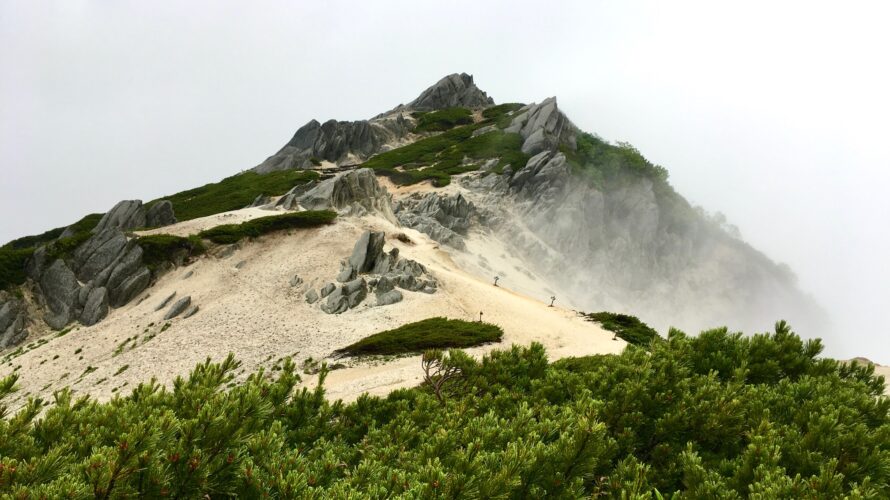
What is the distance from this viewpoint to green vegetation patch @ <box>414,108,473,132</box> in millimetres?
125250

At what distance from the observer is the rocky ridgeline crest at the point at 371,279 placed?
33.9 metres

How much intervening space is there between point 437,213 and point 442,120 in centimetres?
6921

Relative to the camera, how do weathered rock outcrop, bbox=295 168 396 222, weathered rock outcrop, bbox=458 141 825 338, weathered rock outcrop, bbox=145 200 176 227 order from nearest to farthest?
weathered rock outcrop, bbox=295 168 396 222
weathered rock outcrop, bbox=145 200 176 227
weathered rock outcrop, bbox=458 141 825 338

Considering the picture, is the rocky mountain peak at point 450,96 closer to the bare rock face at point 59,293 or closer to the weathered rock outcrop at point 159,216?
the weathered rock outcrop at point 159,216

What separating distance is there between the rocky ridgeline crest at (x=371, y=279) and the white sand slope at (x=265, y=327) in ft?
2.94

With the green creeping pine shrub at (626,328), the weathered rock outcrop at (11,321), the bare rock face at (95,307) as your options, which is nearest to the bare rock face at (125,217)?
the weathered rock outcrop at (11,321)

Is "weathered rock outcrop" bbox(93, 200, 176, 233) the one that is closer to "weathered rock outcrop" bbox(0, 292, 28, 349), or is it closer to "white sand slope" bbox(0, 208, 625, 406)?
"weathered rock outcrop" bbox(0, 292, 28, 349)

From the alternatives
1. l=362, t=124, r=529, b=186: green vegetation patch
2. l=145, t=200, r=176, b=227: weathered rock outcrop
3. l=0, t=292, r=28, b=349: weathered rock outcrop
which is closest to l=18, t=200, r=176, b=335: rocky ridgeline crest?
l=0, t=292, r=28, b=349: weathered rock outcrop

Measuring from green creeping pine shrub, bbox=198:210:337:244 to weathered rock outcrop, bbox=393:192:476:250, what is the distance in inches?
618

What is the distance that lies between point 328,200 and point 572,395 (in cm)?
4597

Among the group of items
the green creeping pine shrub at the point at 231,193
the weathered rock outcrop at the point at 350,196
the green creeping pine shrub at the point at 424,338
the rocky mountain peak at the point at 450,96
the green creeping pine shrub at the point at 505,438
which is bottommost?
the green creeping pine shrub at the point at 424,338

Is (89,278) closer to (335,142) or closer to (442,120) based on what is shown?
(335,142)

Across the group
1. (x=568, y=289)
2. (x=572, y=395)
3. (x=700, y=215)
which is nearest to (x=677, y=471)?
(x=572, y=395)

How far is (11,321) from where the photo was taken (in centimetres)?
3759
